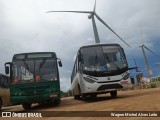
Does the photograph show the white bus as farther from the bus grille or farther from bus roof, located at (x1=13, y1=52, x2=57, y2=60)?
bus roof, located at (x1=13, y1=52, x2=57, y2=60)

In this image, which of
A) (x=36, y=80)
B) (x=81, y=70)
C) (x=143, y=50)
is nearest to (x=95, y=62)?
(x=81, y=70)

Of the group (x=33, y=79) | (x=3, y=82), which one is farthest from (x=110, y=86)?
(x=3, y=82)

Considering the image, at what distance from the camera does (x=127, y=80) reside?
49.7ft

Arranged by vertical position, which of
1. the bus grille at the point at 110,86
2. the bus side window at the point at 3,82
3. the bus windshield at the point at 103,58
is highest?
the bus windshield at the point at 103,58

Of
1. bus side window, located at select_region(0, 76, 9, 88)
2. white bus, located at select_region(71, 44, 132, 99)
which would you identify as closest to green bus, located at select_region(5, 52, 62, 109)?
white bus, located at select_region(71, 44, 132, 99)

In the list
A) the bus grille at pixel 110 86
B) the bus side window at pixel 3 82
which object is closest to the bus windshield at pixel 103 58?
the bus grille at pixel 110 86

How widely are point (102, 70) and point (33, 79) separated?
10.8 feet

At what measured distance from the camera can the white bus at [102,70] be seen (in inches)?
581

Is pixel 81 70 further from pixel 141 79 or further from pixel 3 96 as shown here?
pixel 141 79

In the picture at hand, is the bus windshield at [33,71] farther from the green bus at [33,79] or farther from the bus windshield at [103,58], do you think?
the bus windshield at [103,58]

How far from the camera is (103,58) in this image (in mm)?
15242

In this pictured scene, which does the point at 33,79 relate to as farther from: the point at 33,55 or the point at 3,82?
the point at 3,82

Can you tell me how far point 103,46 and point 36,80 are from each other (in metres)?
3.92

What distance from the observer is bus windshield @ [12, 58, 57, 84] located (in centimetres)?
1404
